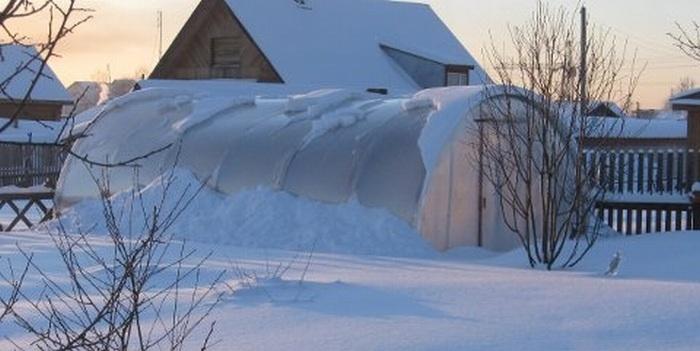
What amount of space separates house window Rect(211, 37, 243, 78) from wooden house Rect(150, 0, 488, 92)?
34 mm

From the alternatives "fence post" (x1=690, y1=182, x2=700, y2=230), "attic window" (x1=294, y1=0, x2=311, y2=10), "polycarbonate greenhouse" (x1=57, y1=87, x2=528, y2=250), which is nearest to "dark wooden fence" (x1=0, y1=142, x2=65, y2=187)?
"polycarbonate greenhouse" (x1=57, y1=87, x2=528, y2=250)

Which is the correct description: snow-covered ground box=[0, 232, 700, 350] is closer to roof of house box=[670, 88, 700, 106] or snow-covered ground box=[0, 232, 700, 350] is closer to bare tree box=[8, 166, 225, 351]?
bare tree box=[8, 166, 225, 351]

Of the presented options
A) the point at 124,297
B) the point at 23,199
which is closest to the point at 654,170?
the point at 23,199

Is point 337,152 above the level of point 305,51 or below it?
below

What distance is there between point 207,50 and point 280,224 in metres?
25.3

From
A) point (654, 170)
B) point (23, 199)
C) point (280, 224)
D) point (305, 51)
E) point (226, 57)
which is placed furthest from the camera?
point (226, 57)

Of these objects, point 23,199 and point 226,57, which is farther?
point 226,57

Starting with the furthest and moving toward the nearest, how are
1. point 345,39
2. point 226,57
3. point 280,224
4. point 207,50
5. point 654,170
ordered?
1. point 345,39
2. point 207,50
3. point 226,57
4. point 654,170
5. point 280,224

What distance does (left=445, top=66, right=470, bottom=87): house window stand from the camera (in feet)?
131

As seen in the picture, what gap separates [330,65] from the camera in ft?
128

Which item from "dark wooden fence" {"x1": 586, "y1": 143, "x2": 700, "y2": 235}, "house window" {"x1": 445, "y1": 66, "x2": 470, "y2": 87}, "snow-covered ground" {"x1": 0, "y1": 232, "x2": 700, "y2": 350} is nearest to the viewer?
"snow-covered ground" {"x1": 0, "y1": 232, "x2": 700, "y2": 350}

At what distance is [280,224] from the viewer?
15.1 m

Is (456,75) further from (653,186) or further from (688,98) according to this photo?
(653,186)

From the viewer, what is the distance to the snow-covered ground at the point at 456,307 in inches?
281
